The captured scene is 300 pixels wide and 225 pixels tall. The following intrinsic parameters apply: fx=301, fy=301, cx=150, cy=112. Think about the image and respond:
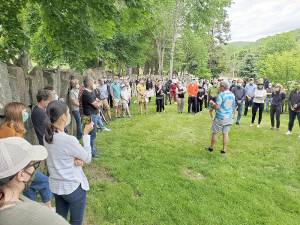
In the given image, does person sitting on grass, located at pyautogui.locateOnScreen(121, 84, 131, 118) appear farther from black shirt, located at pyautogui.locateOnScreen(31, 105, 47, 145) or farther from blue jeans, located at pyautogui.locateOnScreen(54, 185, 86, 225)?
blue jeans, located at pyautogui.locateOnScreen(54, 185, 86, 225)

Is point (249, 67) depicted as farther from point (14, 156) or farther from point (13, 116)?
point (14, 156)

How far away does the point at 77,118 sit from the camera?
8.68m

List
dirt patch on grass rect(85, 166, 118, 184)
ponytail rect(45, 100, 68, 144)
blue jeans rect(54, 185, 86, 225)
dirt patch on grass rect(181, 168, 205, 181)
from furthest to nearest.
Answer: dirt patch on grass rect(181, 168, 205, 181), dirt patch on grass rect(85, 166, 118, 184), blue jeans rect(54, 185, 86, 225), ponytail rect(45, 100, 68, 144)

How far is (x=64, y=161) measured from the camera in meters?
3.35

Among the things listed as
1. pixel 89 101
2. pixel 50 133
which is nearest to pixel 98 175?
pixel 89 101

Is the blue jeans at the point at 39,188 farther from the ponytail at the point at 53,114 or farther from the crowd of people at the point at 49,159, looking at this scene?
the ponytail at the point at 53,114

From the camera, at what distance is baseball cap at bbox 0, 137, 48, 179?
170 cm

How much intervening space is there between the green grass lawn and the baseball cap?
3.43 metres

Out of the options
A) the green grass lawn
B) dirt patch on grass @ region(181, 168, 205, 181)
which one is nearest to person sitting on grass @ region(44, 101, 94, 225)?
the green grass lawn

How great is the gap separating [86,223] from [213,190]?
9.04 feet

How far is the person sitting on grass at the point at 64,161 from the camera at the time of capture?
3270 mm

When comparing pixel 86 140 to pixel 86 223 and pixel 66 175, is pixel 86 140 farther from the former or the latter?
pixel 86 223

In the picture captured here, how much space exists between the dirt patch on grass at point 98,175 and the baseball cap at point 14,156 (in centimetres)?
470

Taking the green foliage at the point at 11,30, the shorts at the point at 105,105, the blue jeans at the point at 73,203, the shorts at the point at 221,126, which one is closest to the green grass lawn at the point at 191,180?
the shorts at the point at 221,126
